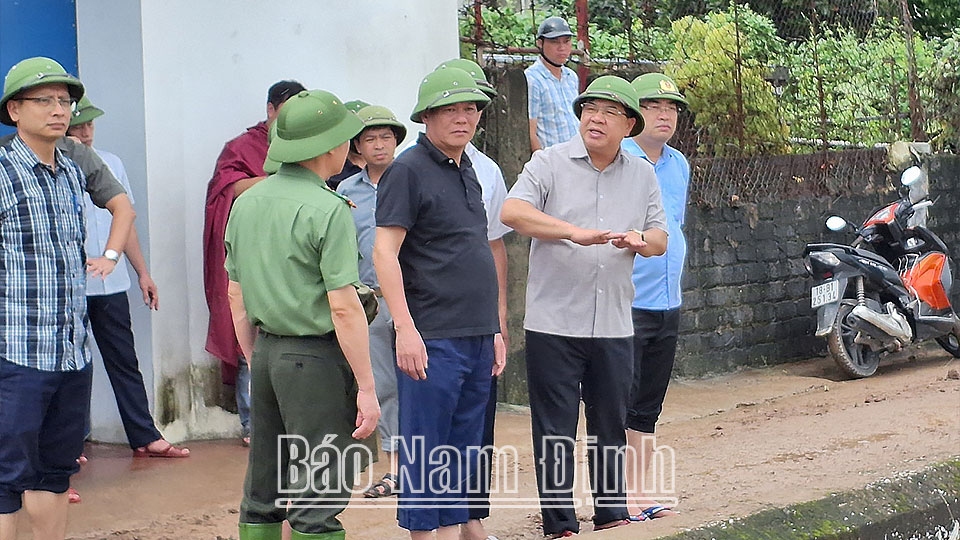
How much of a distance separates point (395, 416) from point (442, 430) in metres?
1.56

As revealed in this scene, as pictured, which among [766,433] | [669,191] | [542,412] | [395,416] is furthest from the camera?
[766,433]

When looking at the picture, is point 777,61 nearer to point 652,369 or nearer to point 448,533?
point 652,369

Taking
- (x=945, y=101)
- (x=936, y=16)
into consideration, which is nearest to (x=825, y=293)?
(x=945, y=101)

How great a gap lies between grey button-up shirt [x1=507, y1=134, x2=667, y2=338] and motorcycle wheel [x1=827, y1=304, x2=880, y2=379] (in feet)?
14.9

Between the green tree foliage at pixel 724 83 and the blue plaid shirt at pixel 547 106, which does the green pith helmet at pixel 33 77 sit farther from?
the green tree foliage at pixel 724 83

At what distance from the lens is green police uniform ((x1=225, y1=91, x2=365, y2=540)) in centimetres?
409

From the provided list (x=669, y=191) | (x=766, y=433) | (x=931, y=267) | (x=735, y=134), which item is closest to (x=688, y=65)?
(x=735, y=134)

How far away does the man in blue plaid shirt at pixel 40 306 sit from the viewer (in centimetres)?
435

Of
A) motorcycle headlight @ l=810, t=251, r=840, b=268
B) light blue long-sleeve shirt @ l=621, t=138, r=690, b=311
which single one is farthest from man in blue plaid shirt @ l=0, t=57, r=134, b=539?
motorcycle headlight @ l=810, t=251, r=840, b=268

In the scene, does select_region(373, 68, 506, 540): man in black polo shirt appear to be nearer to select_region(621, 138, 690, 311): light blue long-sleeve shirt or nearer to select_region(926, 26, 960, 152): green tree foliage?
select_region(621, 138, 690, 311): light blue long-sleeve shirt

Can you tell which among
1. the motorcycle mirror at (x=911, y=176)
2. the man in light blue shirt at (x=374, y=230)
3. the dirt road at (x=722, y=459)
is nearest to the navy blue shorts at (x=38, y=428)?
the dirt road at (x=722, y=459)

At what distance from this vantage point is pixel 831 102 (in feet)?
36.2

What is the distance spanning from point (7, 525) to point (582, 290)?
220 cm

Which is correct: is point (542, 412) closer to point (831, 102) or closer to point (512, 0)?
point (512, 0)
